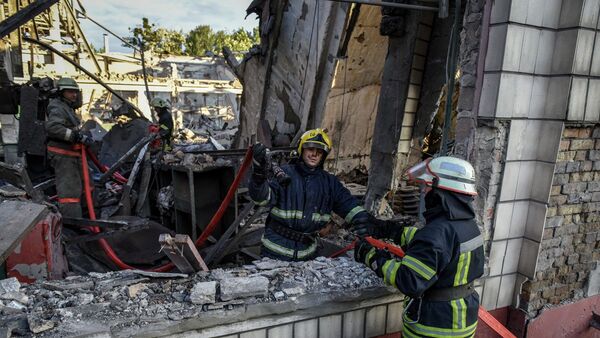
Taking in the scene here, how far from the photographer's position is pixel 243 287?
7.61 feet

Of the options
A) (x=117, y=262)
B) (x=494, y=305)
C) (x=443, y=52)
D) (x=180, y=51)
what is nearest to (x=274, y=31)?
(x=443, y=52)

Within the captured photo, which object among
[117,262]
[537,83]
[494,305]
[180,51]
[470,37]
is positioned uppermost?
[180,51]

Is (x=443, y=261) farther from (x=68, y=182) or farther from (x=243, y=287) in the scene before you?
(x=68, y=182)

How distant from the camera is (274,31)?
8.05m

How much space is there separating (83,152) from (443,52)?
5.15 metres

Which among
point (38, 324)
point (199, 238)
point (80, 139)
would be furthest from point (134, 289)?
point (80, 139)

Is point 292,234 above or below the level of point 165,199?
above

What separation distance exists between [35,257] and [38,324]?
4.65 feet

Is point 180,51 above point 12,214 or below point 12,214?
above

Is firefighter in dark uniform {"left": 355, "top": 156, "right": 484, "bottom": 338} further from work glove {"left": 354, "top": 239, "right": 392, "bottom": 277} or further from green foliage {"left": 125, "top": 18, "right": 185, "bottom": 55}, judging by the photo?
green foliage {"left": 125, "top": 18, "right": 185, "bottom": 55}

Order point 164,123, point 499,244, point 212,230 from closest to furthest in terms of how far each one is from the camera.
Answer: point 499,244, point 212,230, point 164,123

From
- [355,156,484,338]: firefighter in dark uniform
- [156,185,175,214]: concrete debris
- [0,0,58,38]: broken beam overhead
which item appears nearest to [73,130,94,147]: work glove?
[156,185,175,214]: concrete debris

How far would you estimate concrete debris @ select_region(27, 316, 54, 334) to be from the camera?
6.15 ft

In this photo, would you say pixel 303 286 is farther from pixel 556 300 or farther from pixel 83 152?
pixel 83 152
